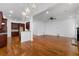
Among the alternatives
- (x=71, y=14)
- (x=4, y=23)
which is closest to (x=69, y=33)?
(x=71, y=14)

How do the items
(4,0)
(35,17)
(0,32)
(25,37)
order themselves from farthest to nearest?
1. (35,17)
2. (25,37)
3. (0,32)
4. (4,0)

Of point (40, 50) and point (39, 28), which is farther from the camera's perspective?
point (39, 28)

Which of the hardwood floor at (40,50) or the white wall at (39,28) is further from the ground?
the white wall at (39,28)

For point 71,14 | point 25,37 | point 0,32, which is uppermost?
point 71,14

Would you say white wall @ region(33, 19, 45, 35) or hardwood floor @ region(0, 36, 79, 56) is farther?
white wall @ region(33, 19, 45, 35)

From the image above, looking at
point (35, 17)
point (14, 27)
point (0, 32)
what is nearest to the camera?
point (0, 32)

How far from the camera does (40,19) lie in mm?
9625

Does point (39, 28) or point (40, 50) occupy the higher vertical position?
point (39, 28)

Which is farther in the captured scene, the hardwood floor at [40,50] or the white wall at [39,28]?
the white wall at [39,28]

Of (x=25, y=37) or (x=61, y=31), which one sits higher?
(x=61, y=31)

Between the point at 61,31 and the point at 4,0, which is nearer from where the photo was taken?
the point at 4,0

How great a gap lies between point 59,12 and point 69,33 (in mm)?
1501

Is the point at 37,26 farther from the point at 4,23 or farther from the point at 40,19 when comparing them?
the point at 4,23

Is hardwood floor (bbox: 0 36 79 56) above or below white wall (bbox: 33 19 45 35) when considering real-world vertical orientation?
below
